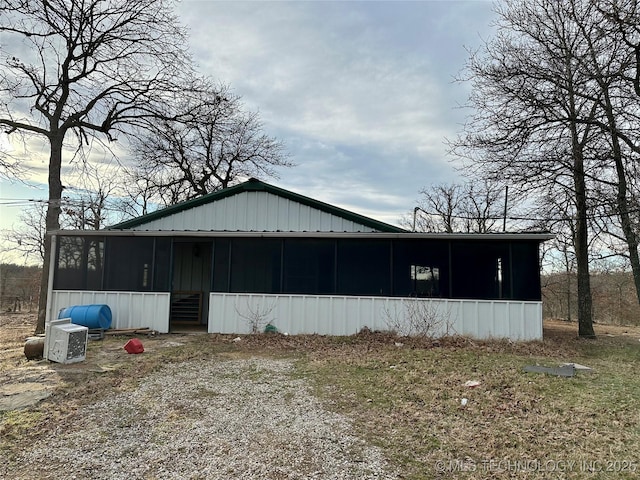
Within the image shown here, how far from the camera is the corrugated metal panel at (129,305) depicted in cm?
912

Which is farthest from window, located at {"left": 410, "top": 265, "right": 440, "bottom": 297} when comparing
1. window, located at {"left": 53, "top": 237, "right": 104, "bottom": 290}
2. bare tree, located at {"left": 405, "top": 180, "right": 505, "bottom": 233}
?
bare tree, located at {"left": 405, "top": 180, "right": 505, "bottom": 233}

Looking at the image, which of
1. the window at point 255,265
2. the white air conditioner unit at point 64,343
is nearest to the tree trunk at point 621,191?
the window at point 255,265

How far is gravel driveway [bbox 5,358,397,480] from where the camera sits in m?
2.92

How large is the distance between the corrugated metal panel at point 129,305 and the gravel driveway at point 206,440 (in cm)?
432

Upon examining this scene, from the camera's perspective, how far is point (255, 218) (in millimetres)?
10250

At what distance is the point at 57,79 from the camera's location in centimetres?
1039

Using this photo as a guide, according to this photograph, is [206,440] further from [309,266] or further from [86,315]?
[86,315]

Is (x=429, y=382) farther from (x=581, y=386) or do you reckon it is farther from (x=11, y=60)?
(x=11, y=60)

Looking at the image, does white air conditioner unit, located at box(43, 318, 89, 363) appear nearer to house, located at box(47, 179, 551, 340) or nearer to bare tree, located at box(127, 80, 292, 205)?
house, located at box(47, 179, 551, 340)

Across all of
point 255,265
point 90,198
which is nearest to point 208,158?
point 90,198

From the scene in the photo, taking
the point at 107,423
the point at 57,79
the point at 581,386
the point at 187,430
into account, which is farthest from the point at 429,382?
the point at 57,79

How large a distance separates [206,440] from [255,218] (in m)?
7.24

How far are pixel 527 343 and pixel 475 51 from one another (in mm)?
7542

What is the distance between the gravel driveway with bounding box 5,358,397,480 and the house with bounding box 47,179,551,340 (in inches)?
153
